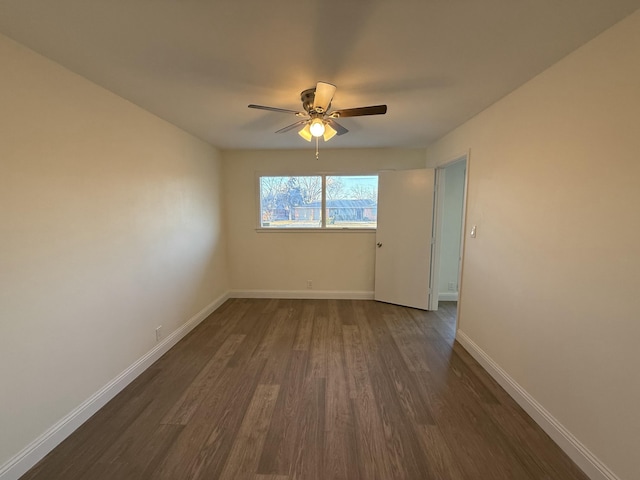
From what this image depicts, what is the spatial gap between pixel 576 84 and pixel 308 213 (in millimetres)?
3138

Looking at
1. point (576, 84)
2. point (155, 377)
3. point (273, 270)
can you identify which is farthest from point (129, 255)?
point (576, 84)

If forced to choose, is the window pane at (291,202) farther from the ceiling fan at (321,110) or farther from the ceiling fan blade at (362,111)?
the ceiling fan blade at (362,111)

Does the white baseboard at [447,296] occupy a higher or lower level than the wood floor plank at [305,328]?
higher

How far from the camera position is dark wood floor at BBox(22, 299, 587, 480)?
4.77ft

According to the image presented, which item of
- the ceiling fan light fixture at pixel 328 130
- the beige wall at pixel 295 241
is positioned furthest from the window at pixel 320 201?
the ceiling fan light fixture at pixel 328 130

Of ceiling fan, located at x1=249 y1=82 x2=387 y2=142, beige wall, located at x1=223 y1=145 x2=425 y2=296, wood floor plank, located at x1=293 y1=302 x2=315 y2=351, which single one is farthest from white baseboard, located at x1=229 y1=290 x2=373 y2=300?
ceiling fan, located at x1=249 y1=82 x2=387 y2=142

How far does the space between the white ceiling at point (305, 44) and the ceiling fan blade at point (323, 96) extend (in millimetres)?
112

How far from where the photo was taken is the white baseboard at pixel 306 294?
418cm

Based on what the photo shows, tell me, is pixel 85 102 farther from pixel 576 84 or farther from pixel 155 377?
pixel 576 84

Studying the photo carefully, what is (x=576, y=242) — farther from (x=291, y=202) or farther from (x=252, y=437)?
(x=291, y=202)

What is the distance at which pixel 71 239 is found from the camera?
1694 mm

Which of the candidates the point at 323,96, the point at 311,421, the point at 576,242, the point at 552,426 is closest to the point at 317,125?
the point at 323,96

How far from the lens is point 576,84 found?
4.91 feet

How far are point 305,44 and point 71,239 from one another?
6.24ft
